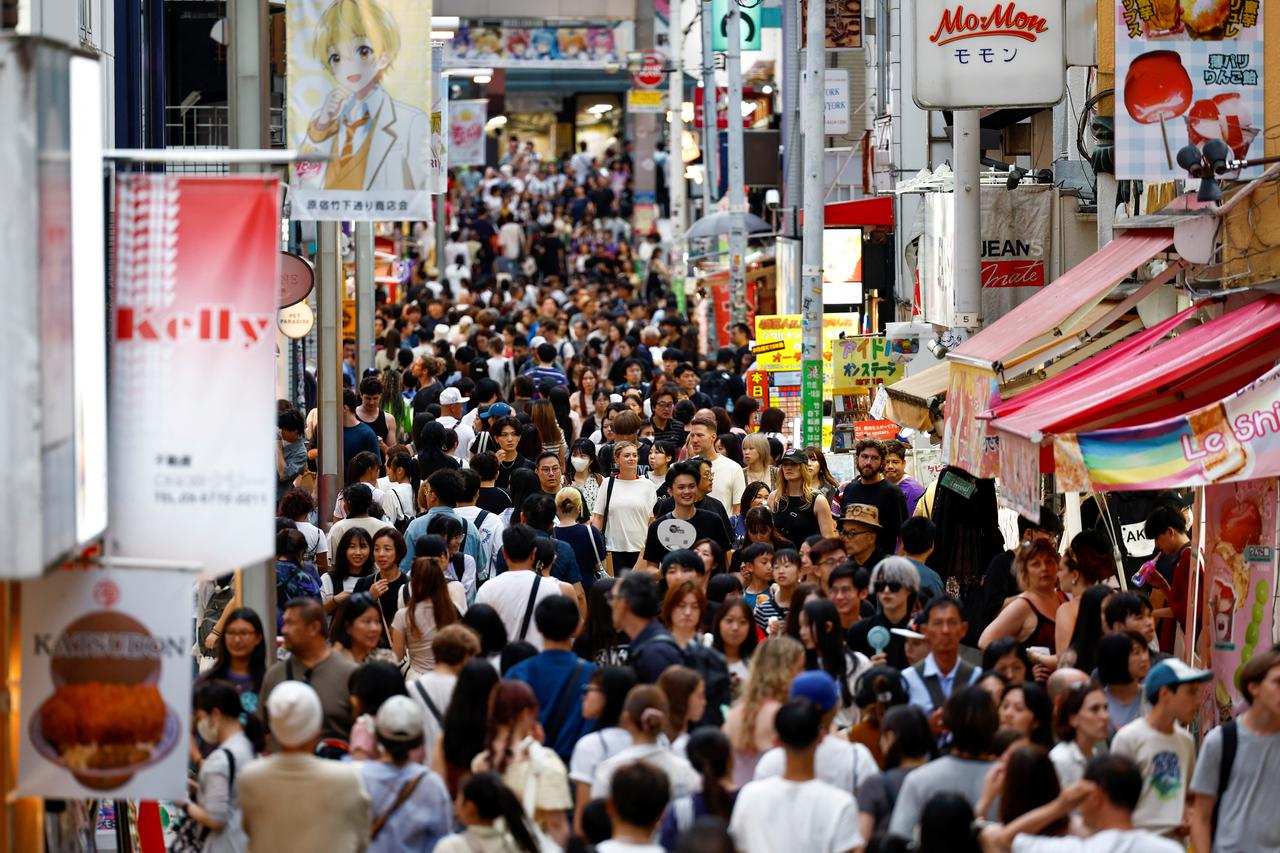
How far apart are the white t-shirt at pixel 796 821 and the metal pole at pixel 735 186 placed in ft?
71.5

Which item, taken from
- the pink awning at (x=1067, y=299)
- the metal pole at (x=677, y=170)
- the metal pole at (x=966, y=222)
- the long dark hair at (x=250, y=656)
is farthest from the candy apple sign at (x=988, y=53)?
the metal pole at (x=677, y=170)

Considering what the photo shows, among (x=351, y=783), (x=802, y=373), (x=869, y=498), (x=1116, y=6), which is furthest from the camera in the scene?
(x=802, y=373)

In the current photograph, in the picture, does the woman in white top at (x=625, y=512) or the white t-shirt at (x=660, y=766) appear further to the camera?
the woman in white top at (x=625, y=512)

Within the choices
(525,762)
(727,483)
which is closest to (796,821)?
(525,762)

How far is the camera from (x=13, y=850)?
7004 millimetres

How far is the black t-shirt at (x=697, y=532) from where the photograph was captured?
12.7 meters

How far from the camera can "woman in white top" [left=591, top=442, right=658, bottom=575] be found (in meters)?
13.5

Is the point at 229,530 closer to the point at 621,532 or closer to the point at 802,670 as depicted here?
the point at 802,670

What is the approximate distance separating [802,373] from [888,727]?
13339mm

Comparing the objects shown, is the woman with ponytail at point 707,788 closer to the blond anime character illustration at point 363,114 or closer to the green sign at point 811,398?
the blond anime character illustration at point 363,114

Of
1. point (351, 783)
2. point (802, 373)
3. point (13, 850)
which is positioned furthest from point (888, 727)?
point (802, 373)

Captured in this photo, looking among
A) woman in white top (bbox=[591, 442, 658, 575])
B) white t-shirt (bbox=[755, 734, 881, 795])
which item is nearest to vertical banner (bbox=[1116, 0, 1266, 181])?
woman in white top (bbox=[591, 442, 658, 575])

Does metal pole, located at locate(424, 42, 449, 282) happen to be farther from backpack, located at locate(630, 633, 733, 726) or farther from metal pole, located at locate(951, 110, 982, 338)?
backpack, located at locate(630, 633, 733, 726)

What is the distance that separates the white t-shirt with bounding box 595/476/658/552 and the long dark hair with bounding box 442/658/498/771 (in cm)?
553
